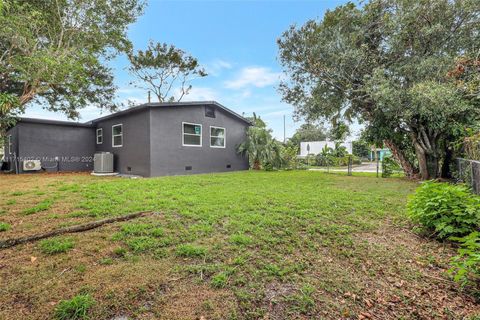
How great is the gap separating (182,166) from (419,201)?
9.12 m

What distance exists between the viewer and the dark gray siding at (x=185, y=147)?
9.87 meters

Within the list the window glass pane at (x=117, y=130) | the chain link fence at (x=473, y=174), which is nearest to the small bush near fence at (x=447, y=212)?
the chain link fence at (x=473, y=174)

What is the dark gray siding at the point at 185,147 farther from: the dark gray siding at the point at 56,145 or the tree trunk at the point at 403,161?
the tree trunk at the point at 403,161

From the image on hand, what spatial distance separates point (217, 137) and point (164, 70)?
38.0 ft

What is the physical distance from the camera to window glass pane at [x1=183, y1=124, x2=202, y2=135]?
36.0 feet

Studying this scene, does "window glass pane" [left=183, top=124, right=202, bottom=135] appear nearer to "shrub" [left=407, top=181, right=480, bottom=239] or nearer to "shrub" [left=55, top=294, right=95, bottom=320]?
"shrub" [left=407, top=181, right=480, bottom=239]

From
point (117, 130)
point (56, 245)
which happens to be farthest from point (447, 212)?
point (117, 130)

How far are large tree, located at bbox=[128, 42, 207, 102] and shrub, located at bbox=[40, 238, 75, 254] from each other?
1914 centimetres

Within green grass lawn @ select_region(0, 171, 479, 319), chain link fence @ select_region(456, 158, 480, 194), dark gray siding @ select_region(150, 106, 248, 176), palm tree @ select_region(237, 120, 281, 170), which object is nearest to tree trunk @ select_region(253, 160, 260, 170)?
palm tree @ select_region(237, 120, 281, 170)

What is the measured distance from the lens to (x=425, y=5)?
712cm

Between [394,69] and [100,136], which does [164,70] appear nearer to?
[100,136]

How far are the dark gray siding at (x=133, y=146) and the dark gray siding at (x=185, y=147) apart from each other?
1.17 feet

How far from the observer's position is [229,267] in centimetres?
242

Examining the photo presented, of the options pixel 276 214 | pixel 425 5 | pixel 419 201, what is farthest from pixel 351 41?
pixel 276 214
